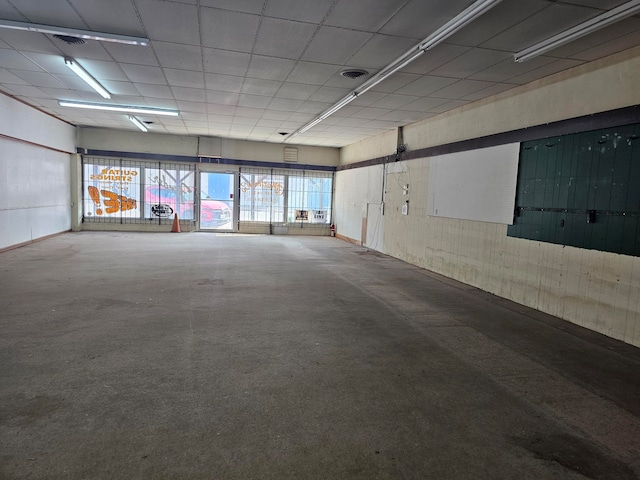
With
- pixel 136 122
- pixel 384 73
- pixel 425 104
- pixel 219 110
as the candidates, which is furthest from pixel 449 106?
pixel 136 122

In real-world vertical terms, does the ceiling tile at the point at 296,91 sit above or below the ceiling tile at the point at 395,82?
above

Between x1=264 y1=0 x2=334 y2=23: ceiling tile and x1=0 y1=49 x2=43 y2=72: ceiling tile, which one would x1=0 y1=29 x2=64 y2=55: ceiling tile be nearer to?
x1=0 y1=49 x2=43 y2=72: ceiling tile

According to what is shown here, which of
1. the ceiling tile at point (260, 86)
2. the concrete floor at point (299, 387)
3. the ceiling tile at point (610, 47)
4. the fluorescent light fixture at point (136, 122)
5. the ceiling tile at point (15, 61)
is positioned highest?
the fluorescent light fixture at point (136, 122)

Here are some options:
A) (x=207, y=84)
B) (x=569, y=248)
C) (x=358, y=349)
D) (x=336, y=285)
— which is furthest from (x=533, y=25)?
(x=207, y=84)

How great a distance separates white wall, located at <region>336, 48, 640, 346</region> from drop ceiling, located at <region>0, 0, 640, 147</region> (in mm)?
276

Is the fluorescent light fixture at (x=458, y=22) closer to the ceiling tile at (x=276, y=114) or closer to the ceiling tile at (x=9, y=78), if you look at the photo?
the ceiling tile at (x=276, y=114)

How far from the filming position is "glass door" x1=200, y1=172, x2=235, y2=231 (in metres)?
14.2

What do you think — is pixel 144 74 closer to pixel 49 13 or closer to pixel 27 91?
pixel 49 13

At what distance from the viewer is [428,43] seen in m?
4.45

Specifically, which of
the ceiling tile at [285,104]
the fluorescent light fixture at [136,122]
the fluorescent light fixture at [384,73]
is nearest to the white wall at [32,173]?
the fluorescent light fixture at [136,122]

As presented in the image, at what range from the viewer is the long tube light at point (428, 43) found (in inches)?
141

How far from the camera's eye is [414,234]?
9.11 metres

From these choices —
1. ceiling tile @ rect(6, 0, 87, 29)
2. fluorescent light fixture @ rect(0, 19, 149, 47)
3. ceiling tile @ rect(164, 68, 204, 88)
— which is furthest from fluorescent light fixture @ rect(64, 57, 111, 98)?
ceiling tile @ rect(6, 0, 87, 29)

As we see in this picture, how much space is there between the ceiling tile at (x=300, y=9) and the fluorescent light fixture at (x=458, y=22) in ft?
4.12
